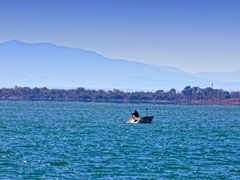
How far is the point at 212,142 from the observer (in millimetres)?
66000

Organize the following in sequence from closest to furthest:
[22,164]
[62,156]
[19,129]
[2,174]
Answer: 1. [2,174]
2. [22,164]
3. [62,156]
4. [19,129]

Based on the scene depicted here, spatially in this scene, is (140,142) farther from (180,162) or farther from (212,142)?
(180,162)

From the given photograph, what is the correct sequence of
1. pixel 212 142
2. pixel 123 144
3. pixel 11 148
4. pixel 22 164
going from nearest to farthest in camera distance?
pixel 22 164, pixel 11 148, pixel 123 144, pixel 212 142

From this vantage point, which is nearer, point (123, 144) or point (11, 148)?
point (11, 148)

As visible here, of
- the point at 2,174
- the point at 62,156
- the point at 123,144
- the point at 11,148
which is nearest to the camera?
the point at 2,174

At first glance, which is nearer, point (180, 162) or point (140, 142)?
point (180, 162)

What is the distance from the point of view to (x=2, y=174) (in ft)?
139

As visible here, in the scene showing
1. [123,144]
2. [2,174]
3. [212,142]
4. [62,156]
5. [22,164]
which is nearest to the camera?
[2,174]

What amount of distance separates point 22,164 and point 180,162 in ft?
36.9

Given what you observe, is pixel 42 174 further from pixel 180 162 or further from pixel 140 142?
pixel 140 142

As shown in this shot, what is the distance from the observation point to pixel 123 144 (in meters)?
61.8

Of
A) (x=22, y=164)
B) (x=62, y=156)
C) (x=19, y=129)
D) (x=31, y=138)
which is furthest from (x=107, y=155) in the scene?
(x=19, y=129)

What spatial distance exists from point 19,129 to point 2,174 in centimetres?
3745

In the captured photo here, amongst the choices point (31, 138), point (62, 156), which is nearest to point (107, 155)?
point (62, 156)
